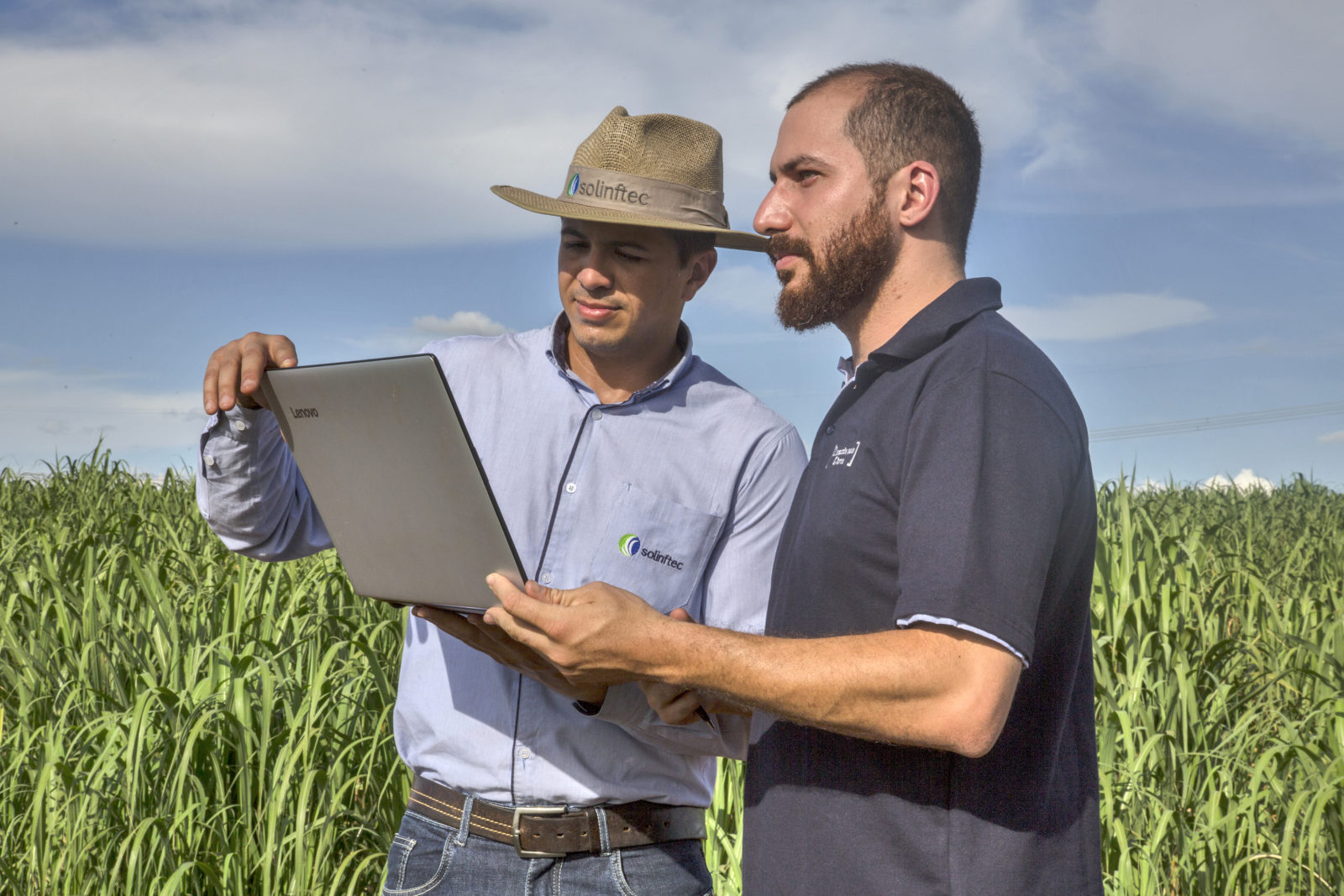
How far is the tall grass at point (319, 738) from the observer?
3266mm

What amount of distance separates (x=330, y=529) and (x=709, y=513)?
0.76 m

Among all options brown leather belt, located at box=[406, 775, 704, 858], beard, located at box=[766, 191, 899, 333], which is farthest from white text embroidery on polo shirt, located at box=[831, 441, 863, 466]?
brown leather belt, located at box=[406, 775, 704, 858]

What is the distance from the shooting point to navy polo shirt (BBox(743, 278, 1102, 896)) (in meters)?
1.36

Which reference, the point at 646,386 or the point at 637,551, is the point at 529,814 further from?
the point at 646,386

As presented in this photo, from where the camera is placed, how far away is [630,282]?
7.58 ft

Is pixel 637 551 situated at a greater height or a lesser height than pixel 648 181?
lesser

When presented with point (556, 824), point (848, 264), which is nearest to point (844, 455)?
point (848, 264)

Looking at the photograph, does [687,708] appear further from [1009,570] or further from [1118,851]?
[1118,851]

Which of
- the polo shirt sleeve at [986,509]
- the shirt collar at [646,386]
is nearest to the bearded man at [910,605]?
the polo shirt sleeve at [986,509]

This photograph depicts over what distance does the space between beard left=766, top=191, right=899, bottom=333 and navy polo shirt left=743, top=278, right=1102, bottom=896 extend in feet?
0.47

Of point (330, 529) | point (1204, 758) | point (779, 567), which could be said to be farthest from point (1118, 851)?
point (330, 529)

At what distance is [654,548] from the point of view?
221cm

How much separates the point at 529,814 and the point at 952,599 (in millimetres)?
1068

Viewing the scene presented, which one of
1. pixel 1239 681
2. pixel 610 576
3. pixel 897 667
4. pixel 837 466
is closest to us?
pixel 897 667
